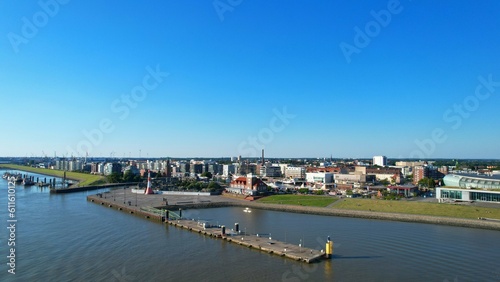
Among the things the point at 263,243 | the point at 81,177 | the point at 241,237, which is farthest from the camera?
the point at 81,177

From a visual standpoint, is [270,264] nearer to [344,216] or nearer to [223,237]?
[223,237]

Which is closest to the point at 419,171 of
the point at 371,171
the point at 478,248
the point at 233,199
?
the point at 371,171

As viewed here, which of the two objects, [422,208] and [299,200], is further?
[299,200]

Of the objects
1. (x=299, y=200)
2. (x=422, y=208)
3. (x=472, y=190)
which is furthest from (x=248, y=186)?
(x=472, y=190)

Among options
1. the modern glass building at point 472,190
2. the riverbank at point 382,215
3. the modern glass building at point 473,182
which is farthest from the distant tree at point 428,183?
the riverbank at point 382,215

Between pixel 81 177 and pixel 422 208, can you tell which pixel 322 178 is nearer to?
pixel 422 208

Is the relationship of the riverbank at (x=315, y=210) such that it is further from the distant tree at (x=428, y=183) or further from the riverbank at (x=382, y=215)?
the distant tree at (x=428, y=183)
